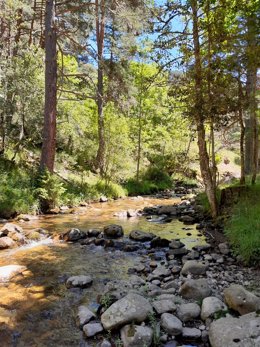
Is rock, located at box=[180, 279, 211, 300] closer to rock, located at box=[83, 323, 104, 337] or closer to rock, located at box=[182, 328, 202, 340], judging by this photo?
rock, located at box=[182, 328, 202, 340]

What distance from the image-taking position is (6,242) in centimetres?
635

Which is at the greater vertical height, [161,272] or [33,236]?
[33,236]

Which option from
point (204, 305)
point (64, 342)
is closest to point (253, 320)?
point (204, 305)

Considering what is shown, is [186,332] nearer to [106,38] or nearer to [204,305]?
[204,305]

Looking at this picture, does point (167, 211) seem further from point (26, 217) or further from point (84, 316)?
point (84, 316)

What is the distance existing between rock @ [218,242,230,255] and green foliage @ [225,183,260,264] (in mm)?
115

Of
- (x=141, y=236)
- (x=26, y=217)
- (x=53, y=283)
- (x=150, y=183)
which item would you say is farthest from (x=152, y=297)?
(x=150, y=183)

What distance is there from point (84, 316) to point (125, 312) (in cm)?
49

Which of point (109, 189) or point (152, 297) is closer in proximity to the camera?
point (152, 297)

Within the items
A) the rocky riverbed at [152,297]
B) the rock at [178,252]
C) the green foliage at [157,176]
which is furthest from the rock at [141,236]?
the green foliage at [157,176]

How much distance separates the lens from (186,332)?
3.26m

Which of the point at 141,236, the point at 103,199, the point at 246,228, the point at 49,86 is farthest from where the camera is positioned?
the point at 103,199

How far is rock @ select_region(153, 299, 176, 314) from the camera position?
362 centimetres

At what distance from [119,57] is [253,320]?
1391cm
